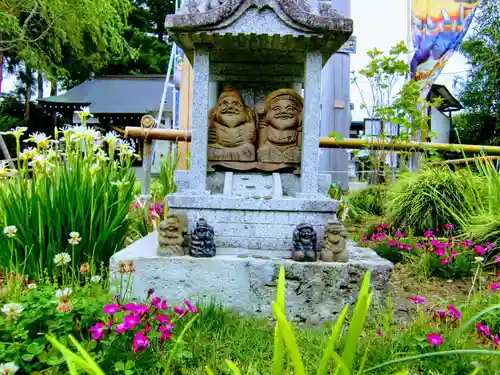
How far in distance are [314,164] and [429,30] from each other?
5238 millimetres

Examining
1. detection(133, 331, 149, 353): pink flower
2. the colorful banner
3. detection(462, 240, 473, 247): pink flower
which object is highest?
the colorful banner

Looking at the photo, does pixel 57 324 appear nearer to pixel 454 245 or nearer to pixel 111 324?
pixel 111 324

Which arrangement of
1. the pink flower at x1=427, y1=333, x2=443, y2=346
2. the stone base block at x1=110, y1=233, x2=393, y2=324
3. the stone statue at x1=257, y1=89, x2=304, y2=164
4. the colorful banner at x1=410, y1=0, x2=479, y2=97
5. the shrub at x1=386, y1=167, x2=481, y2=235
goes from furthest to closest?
the colorful banner at x1=410, y1=0, x2=479, y2=97 < the shrub at x1=386, y1=167, x2=481, y2=235 < the stone statue at x1=257, y1=89, x2=304, y2=164 < the stone base block at x1=110, y1=233, x2=393, y2=324 < the pink flower at x1=427, y1=333, x2=443, y2=346

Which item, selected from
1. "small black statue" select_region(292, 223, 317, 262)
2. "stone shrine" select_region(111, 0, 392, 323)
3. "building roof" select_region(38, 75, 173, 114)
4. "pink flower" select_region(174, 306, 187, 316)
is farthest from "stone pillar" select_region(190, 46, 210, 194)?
"building roof" select_region(38, 75, 173, 114)

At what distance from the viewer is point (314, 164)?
276 centimetres

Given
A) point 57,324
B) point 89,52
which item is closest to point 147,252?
point 57,324

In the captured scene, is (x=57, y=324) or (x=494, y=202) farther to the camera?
(x=494, y=202)

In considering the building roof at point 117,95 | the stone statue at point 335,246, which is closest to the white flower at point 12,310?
the stone statue at point 335,246

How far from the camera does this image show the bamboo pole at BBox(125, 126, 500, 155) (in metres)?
4.95

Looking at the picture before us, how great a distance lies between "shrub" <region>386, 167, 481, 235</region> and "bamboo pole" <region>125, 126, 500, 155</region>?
940mm

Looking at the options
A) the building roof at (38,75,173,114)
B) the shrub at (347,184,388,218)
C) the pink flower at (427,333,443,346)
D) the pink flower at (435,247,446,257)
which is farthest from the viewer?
the building roof at (38,75,173,114)

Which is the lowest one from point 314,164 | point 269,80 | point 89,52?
point 314,164

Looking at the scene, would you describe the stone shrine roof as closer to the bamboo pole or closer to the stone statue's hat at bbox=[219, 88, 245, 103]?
the stone statue's hat at bbox=[219, 88, 245, 103]

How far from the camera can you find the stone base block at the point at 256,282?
237 centimetres
